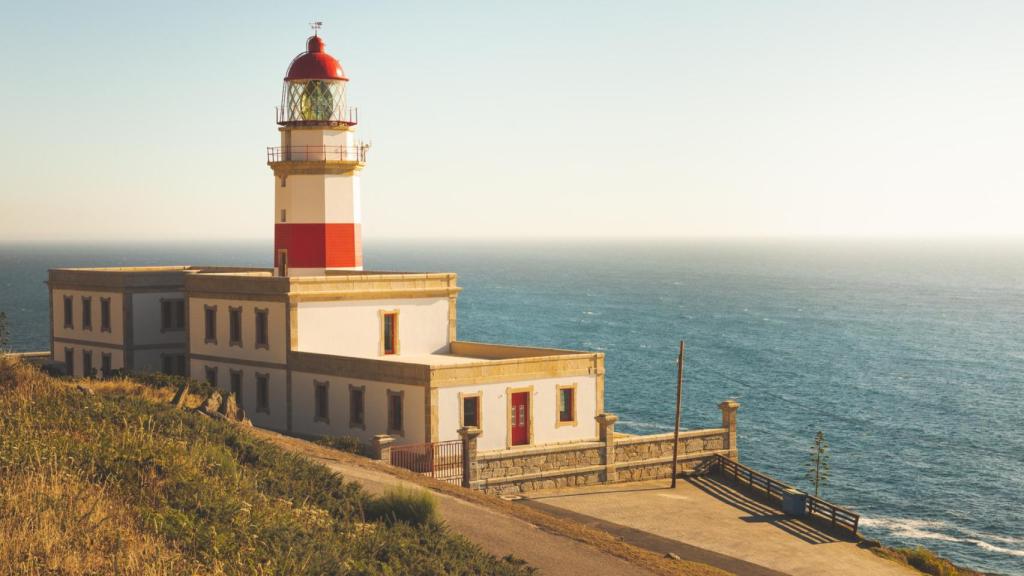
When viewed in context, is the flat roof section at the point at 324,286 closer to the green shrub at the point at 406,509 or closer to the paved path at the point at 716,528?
the paved path at the point at 716,528

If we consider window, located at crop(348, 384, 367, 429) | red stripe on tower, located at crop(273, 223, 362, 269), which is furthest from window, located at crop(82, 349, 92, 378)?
window, located at crop(348, 384, 367, 429)

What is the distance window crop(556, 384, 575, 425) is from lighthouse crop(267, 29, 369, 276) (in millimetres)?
12373

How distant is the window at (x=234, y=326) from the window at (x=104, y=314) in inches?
296

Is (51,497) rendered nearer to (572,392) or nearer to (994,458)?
(572,392)

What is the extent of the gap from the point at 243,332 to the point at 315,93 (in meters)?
11.3

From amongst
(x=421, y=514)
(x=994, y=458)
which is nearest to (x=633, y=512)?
(x=421, y=514)

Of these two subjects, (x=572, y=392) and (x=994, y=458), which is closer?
(x=572, y=392)

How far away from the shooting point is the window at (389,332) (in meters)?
41.9

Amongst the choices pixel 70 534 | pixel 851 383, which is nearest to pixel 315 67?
pixel 70 534

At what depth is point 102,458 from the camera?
53.2 feet

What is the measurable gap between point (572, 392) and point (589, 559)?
17433 millimetres

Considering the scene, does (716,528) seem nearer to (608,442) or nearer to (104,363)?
(608,442)

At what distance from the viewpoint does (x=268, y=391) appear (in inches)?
1593

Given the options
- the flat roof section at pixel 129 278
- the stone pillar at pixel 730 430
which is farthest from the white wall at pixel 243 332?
the stone pillar at pixel 730 430
